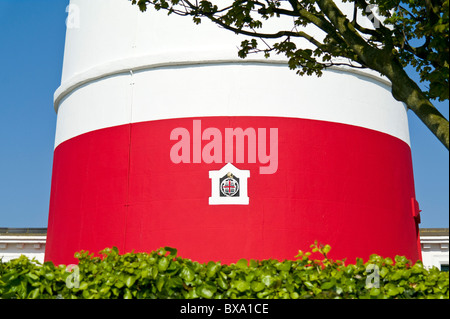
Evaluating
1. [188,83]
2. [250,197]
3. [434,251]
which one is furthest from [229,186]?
[434,251]

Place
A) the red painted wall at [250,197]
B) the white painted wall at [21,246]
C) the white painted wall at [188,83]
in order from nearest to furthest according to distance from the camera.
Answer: the red painted wall at [250,197] < the white painted wall at [188,83] < the white painted wall at [21,246]

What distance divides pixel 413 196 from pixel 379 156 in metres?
1.59

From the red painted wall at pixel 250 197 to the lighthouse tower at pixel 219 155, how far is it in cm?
2

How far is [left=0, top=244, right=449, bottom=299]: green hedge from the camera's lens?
455 centimetres

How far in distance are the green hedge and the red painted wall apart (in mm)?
5106

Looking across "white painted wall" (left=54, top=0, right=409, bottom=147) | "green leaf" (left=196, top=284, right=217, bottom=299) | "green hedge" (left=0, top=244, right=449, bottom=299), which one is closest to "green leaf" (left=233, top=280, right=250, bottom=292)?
"green hedge" (left=0, top=244, right=449, bottom=299)

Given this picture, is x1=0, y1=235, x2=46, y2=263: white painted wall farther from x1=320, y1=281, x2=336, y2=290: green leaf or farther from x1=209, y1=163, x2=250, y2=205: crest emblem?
x1=320, y1=281, x2=336, y2=290: green leaf

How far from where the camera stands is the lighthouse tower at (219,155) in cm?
1006

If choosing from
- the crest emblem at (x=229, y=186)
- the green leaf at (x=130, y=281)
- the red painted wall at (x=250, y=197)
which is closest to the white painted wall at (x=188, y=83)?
the red painted wall at (x=250, y=197)

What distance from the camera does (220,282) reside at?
4.59 m

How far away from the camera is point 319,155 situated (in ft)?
34.6

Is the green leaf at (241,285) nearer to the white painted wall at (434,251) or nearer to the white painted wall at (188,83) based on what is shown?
the white painted wall at (188,83)
